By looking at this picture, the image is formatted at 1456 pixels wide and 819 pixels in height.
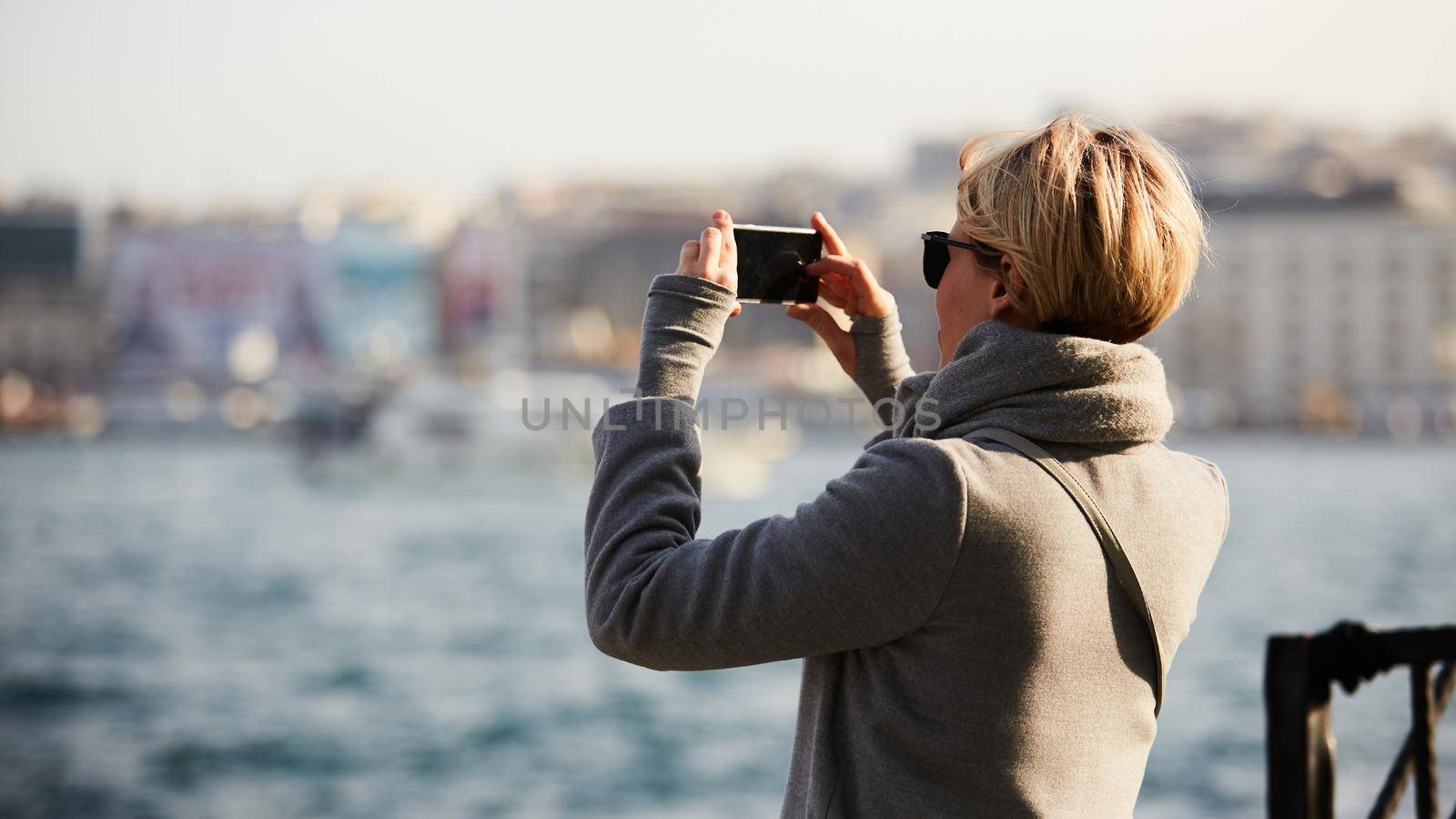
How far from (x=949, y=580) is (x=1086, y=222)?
0.61 ft

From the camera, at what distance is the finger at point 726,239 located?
2.63ft

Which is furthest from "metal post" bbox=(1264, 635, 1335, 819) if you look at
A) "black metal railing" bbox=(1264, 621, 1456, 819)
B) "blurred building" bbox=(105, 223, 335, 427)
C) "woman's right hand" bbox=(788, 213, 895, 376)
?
"blurred building" bbox=(105, 223, 335, 427)

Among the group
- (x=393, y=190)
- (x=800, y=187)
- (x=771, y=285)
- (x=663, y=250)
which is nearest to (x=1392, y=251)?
(x=663, y=250)

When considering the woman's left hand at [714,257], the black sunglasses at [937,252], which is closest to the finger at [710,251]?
the woman's left hand at [714,257]

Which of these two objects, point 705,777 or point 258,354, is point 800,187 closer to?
point 258,354

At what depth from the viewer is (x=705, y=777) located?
22.1ft

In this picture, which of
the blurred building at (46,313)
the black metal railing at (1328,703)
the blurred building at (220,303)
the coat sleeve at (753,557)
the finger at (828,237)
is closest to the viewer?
the coat sleeve at (753,557)

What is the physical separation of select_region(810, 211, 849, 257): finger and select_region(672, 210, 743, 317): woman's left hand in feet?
0.40

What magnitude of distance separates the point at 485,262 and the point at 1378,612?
1645 inches

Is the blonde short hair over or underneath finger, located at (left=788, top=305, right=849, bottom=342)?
over

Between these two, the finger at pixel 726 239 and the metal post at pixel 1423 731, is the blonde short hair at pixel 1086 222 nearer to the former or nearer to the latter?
the finger at pixel 726 239

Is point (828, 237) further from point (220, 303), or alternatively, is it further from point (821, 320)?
point (220, 303)

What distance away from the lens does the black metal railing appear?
3.85 ft

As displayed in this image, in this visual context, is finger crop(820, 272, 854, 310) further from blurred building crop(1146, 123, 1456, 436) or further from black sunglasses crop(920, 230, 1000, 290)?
blurred building crop(1146, 123, 1456, 436)
